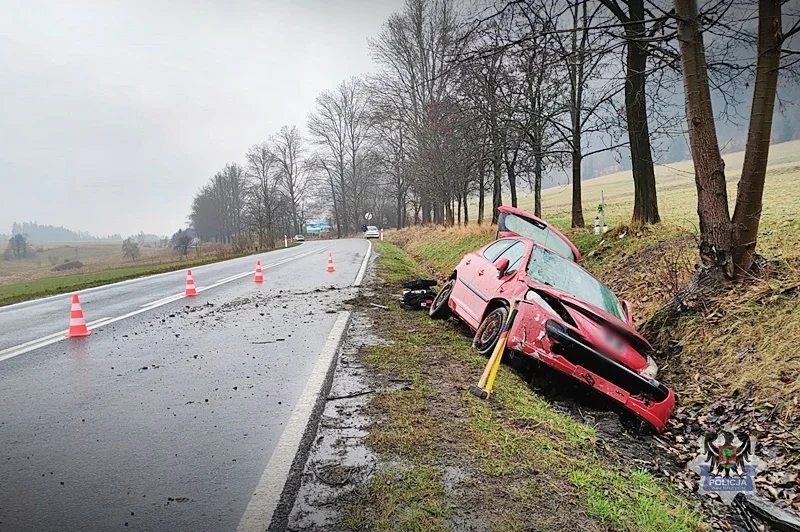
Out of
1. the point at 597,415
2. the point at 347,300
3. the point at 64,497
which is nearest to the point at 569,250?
the point at 597,415

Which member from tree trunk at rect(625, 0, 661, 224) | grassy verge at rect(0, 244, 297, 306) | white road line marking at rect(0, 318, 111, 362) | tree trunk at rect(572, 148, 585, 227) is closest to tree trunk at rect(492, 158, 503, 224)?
tree trunk at rect(572, 148, 585, 227)

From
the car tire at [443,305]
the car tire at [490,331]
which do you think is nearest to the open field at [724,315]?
the car tire at [490,331]

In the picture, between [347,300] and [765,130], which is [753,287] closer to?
[765,130]

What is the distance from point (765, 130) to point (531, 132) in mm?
10642

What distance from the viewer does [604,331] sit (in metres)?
5.65

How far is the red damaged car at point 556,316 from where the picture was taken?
515 centimetres

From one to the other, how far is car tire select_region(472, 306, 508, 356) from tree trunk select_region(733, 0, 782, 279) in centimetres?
312

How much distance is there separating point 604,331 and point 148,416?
175 inches

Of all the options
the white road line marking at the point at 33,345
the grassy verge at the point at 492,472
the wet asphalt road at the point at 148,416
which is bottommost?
the grassy verge at the point at 492,472

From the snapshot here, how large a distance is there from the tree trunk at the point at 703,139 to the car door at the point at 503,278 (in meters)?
2.40

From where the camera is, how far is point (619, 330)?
5.78m

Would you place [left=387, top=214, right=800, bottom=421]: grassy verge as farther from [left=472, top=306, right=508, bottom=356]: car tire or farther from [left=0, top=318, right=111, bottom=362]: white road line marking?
[left=0, top=318, right=111, bottom=362]: white road line marking

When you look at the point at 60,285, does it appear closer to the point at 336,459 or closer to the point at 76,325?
the point at 76,325

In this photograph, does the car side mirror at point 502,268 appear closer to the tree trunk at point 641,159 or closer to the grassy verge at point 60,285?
the tree trunk at point 641,159
